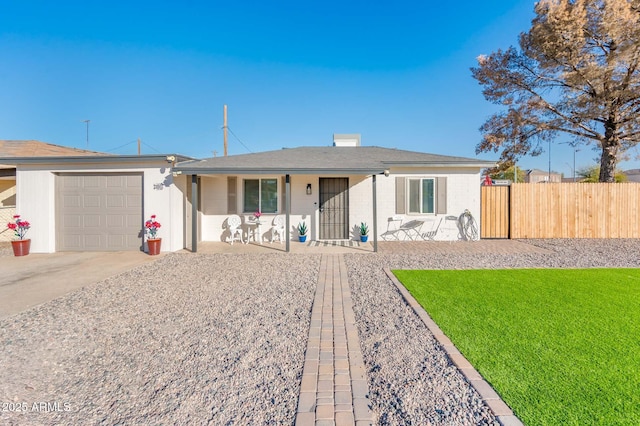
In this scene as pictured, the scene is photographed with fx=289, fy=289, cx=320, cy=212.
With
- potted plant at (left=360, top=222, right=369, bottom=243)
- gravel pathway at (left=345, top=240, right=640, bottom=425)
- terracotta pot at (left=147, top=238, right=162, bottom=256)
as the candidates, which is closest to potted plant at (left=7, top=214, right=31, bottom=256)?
terracotta pot at (left=147, top=238, right=162, bottom=256)

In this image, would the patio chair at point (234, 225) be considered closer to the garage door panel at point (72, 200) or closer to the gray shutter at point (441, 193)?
the garage door panel at point (72, 200)

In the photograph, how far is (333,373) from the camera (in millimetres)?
2779

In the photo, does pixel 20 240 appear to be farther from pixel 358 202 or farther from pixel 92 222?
pixel 358 202

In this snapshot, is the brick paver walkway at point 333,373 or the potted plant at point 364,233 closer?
the brick paver walkway at point 333,373

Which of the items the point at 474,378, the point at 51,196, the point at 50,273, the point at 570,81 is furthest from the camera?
the point at 570,81

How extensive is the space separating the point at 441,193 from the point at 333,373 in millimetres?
9235

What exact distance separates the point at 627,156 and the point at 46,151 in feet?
93.1

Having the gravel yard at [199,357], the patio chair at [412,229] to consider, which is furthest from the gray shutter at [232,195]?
the patio chair at [412,229]

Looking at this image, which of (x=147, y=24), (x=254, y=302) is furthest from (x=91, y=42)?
(x=254, y=302)

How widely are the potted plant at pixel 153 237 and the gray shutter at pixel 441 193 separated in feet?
30.8

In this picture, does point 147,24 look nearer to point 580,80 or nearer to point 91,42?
point 91,42

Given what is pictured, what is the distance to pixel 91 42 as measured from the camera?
1439cm

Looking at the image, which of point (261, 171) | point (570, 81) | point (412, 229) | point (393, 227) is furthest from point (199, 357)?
point (570, 81)

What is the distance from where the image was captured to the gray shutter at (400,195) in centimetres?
1063
